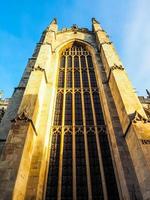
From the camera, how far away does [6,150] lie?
7078mm

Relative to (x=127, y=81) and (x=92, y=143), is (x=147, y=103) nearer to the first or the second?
(x=127, y=81)

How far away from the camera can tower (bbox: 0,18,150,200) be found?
7.05 meters

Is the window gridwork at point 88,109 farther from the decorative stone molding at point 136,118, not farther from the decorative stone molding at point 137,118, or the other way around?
the decorative stone molding at point 137,118

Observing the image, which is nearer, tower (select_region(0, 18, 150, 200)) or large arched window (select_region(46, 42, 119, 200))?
tower (select_region(0, 18, 150, 200))

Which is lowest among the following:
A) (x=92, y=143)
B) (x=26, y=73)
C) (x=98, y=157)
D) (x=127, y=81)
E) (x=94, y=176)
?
(x=94, y=176)

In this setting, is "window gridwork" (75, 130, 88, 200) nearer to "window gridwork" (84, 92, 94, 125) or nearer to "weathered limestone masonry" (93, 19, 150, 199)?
"window gridwork" (84, 92, 94, 125)

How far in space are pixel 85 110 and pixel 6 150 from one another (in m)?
5.26

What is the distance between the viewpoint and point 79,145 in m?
9.38

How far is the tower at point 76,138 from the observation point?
705 centimetres

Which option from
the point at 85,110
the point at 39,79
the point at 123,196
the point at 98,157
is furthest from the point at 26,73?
the point at 123,196

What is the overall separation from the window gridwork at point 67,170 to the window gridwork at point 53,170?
0.31 m

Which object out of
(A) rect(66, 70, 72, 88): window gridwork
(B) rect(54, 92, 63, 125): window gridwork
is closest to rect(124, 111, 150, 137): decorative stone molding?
(B) rect(54, 92, 63, 125): window gridwork

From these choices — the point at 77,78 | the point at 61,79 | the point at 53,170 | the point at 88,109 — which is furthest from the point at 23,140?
the point at 77,78

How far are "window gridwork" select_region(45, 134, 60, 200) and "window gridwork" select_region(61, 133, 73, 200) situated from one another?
31cm
